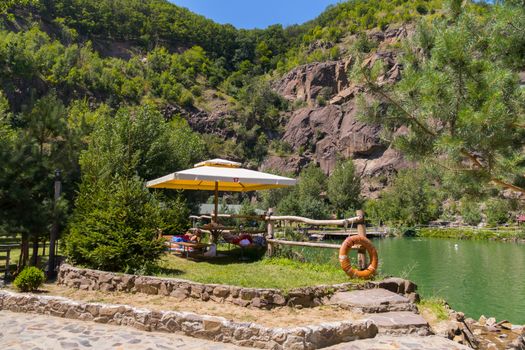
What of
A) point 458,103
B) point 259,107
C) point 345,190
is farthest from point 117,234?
point 259,107

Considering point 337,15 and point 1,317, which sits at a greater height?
point 337,15

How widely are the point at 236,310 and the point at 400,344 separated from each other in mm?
2169

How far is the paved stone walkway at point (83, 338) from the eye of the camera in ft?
14.1

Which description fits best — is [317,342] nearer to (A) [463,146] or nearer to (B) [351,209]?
(A) [463,146]

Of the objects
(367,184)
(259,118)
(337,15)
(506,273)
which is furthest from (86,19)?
(506,273)

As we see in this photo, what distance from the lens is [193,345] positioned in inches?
175

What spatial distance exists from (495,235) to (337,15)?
7873 centimetres

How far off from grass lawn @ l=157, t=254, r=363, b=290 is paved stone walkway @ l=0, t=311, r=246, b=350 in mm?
1526

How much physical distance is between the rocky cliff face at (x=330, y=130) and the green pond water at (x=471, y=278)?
30.5m

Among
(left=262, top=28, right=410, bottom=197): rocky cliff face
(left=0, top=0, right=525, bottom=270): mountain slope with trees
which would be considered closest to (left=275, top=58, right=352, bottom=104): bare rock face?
(left=262, top=28, right=410, bottom=197): rocky cliff face

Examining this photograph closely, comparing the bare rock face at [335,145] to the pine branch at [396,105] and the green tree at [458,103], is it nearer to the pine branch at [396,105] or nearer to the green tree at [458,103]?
the green tree at [458,103]

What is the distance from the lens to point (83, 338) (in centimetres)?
457

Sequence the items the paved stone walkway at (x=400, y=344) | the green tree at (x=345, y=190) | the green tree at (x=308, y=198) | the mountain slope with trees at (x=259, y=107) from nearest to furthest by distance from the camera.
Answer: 1. the paved stone walkway at (x=400, y=344)
2. the mountain slope with trees at (x=259, y=107)
3. the green tree at (x=308, y=198)
4. the green tree at (x=345, y=190)

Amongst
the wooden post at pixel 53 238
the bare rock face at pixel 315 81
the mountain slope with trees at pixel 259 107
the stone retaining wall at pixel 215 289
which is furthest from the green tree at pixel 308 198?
the stone retaining wall at pixel 215 289
